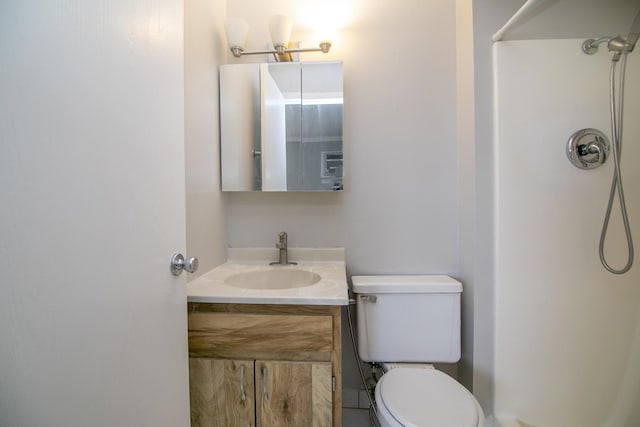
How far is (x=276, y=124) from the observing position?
1.42 metres

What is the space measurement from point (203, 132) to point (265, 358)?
981 millimetres

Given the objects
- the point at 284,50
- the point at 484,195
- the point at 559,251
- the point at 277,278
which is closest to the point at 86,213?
the point at 277,278

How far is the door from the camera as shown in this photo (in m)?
0.41

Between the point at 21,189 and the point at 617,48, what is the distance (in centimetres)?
191

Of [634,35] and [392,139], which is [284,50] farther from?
[634,35]

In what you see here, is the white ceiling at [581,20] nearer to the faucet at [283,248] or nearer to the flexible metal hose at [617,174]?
the flexible metal hose at [617,174]

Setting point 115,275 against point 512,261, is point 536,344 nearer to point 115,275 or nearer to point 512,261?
point 512,261

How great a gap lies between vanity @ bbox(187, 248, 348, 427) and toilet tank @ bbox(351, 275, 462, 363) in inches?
12.7

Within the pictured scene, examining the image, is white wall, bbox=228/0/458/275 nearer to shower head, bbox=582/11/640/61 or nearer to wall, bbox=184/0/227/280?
wall, bbox=184/0/227/280

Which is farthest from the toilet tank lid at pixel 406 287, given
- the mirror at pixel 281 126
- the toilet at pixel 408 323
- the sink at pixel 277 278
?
the mirror at pixel 281 126

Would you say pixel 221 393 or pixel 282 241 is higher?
pixel 282 241

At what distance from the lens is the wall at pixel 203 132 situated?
1.13m

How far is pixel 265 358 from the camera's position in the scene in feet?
3.19

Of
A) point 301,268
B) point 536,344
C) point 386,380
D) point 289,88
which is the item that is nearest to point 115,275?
point 301,268
